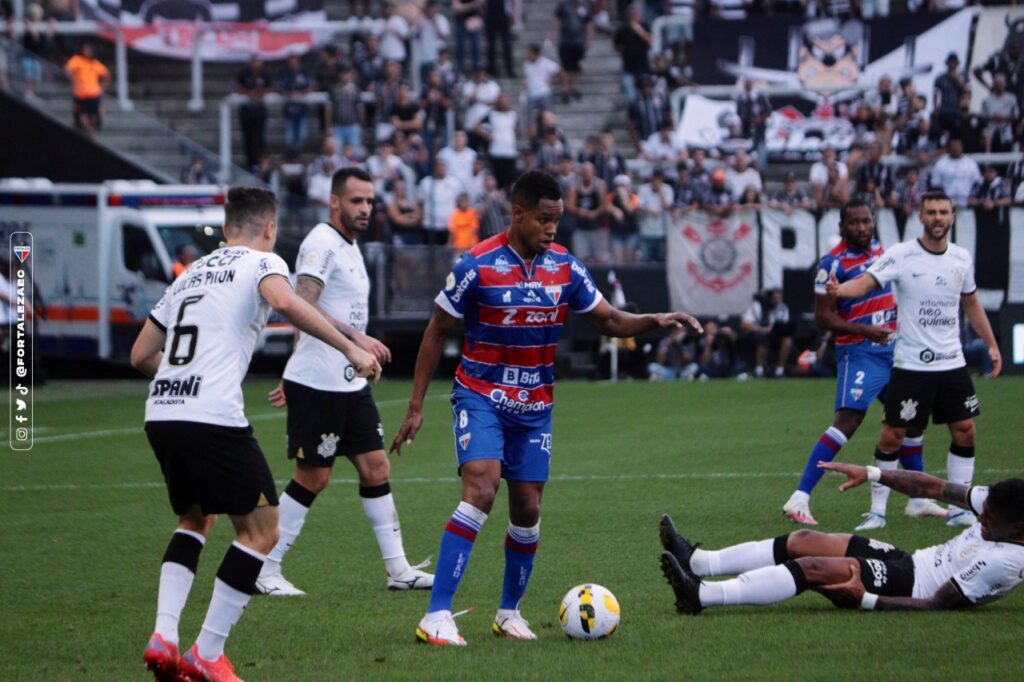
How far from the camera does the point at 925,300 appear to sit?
1198 centimetres

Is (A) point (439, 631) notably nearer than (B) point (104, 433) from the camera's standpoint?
Yes

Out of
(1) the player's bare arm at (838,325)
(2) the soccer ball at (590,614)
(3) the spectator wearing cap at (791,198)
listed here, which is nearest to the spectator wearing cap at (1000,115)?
(3) the spectator wearing cap at (791,198)

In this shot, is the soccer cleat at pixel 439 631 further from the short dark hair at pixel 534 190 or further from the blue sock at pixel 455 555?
the short dark hair at pixel 534 190

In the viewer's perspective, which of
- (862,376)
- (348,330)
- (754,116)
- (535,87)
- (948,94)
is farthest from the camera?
(535,87)

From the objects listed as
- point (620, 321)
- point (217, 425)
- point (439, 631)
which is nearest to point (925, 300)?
point (620, 321)

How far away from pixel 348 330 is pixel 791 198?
19451mm

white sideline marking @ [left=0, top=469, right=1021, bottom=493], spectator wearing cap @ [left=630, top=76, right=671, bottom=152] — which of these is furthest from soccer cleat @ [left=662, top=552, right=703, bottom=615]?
spectator wearing cap @ [left=630, top=76, right=671, bottom=152]

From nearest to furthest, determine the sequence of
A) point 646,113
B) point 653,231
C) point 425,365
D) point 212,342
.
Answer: point 212,342 < point 425,365 < point 653,231 < point 646,113

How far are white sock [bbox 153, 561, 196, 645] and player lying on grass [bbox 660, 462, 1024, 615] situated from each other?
248 cm

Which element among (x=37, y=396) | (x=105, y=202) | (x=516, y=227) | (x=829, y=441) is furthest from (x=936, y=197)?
(x=105, y=202)

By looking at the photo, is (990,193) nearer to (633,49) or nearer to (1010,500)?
(633,49)

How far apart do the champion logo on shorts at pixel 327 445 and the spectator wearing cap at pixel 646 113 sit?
20.6m

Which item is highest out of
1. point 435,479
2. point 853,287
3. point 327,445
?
point 853,287

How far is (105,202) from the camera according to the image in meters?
27.5
